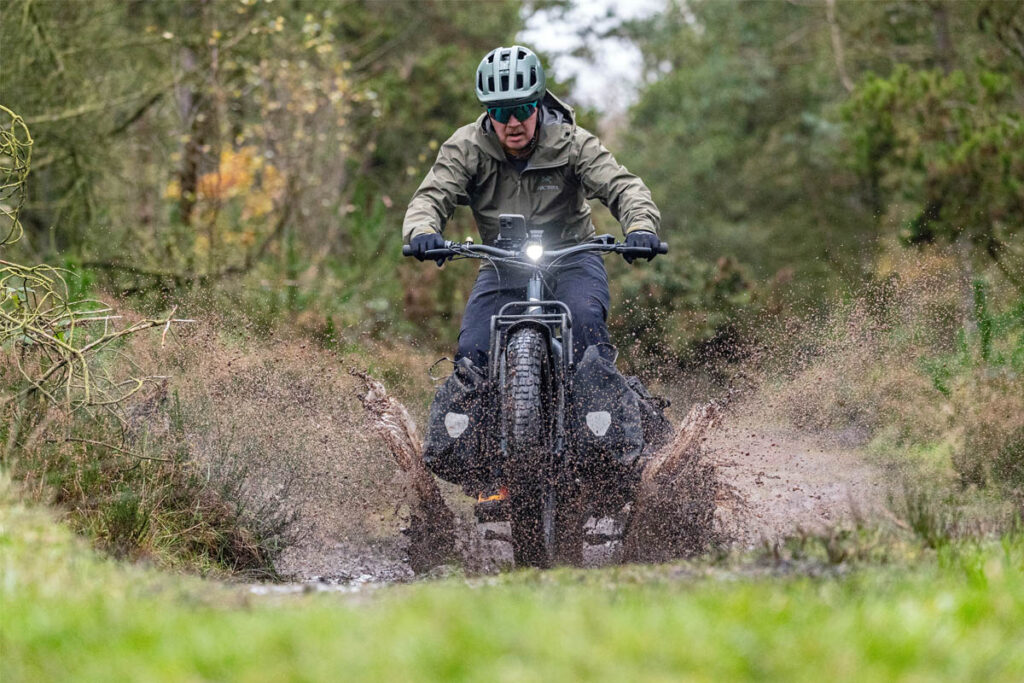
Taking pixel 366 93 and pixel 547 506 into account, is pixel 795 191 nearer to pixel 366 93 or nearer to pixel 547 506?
pixel 366 93

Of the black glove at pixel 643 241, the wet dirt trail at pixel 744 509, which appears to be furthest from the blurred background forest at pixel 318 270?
the black glove at pixel 643 241

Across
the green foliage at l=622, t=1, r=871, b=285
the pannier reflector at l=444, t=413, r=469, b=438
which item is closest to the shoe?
the pannier reflector at l=444, t=413, r=469, b=438

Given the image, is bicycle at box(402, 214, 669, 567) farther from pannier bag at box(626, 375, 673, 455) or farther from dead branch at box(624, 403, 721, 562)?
pannier bag at box(626, 375, 673, 455)

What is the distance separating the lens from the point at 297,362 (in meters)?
10.2

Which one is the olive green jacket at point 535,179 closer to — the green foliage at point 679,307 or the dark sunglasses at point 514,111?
the dark sunglasses at point 514,111

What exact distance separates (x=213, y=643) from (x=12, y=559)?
5.15 ft

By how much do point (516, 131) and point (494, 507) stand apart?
2.10m

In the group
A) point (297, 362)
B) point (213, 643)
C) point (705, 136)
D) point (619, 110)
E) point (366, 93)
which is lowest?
point (213, 643)

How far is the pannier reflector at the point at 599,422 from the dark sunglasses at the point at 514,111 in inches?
67.6

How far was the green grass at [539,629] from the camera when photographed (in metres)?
3.06

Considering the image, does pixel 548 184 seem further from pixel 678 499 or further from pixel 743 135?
pixel 743 135

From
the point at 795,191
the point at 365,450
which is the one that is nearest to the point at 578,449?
the point at 365,450

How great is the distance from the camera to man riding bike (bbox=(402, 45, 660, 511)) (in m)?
6.89

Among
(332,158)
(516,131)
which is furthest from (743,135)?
(516,131)
